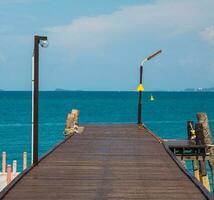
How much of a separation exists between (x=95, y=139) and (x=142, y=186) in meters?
11.4

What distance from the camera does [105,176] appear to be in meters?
14.1

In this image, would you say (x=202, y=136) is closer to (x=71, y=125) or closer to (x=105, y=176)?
(x=71, y=125)

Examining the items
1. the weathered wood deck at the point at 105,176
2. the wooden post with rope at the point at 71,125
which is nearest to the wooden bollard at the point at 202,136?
the weathered wood deck at the point at 105,176

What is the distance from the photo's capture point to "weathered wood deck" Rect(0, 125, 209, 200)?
1191 cm

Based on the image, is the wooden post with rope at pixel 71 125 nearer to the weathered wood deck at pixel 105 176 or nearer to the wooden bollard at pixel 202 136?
the weathered wood deck at pixel 105 176

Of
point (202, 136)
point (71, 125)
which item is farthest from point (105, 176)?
point (71, 125)

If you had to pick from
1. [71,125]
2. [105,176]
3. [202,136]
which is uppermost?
[71,125]

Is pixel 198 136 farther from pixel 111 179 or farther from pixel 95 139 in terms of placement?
pixel 111 179

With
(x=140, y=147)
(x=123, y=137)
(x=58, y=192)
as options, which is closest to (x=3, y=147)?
(x=123, y=137)

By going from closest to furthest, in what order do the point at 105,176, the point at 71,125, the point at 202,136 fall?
1. the point at 105,176
2. the point at 202,136
3. the point at 71,125

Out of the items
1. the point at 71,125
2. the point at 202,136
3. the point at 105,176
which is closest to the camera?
the point at 105,176

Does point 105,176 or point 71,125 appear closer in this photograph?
point 105,176

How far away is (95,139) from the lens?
950 inches

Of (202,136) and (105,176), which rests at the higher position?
(202,136)
